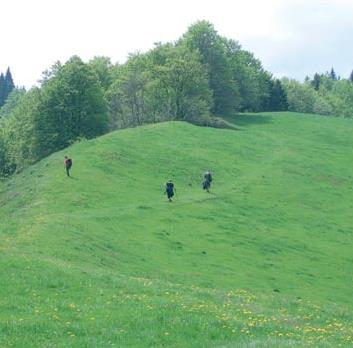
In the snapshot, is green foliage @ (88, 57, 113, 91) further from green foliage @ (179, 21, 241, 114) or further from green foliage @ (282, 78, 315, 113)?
green foliage @ (282, 78, 315, 113)

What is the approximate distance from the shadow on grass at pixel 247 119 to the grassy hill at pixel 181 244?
10.7 meters

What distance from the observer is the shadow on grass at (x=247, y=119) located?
117 metres

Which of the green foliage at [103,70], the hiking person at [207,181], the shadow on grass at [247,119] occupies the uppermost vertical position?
the green foliage at [103,70]

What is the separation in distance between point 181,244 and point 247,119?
78.6 meters

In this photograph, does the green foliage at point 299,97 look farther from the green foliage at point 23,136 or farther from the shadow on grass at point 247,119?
the green foliage at point 23,136

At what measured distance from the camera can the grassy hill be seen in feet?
72.4

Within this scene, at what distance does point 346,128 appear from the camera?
123812 millimetres

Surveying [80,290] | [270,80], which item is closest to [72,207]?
[80,290]

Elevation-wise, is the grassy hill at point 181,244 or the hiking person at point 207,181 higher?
the hiking person at point 207,181

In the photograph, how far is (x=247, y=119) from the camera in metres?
123

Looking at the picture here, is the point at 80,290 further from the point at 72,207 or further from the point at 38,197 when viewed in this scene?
→ the point at 38,197

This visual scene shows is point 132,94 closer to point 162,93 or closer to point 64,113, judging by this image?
point 162,93

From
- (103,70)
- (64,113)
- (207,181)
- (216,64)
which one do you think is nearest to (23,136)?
(64,113)

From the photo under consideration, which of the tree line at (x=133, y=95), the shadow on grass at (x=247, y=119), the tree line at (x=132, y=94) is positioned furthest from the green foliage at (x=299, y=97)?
the shadow on grass at (x=247, y=119)
